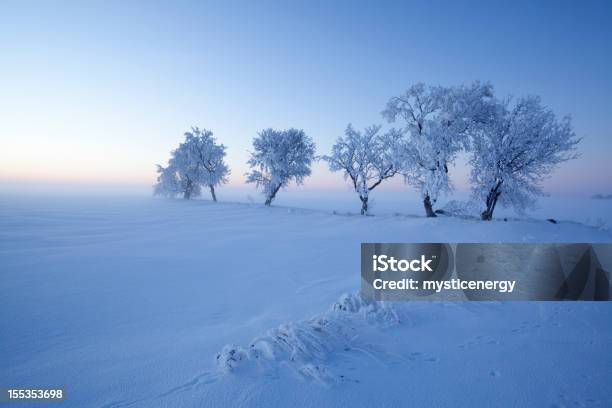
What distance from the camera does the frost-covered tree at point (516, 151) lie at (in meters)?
12.1

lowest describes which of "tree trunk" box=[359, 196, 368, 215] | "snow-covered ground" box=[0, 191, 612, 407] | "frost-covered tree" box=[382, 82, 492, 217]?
"snow-covered ground" box=[0, 191, 612, 407]

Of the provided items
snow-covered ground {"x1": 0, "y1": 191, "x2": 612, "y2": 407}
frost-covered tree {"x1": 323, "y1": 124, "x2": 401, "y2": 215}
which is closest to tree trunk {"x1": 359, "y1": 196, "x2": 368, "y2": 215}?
frost-covered tree {"x1": 323, "y1": 124, "x2": 401, "y2": 215}

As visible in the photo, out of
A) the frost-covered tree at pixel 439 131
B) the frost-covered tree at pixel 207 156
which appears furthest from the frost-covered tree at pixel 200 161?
the frost-covered tree at pixel 439 131

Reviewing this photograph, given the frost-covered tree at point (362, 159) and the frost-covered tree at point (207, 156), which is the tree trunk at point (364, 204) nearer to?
the frost-covered tree at point (362, 159)

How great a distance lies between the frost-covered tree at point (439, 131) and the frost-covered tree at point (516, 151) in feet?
2.81

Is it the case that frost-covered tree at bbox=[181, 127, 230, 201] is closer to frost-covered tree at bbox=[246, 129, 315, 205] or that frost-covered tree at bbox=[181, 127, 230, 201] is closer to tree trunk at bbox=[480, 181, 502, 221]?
frost-covered tree at bbox=[246, 129, 315, 205]

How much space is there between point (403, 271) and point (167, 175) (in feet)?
126

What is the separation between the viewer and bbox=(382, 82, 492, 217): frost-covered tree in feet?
44.5

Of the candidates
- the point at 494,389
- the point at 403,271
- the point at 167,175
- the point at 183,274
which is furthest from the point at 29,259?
the point at 167,175

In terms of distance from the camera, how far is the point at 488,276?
3.62 meters

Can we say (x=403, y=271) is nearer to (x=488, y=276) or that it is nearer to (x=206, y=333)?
(x=488, y=276)

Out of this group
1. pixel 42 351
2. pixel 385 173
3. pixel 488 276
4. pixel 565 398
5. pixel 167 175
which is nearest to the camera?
pixel 565 398

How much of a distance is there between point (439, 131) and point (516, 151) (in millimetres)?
3484

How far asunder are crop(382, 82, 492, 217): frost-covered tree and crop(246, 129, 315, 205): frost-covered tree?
41.5 feet
